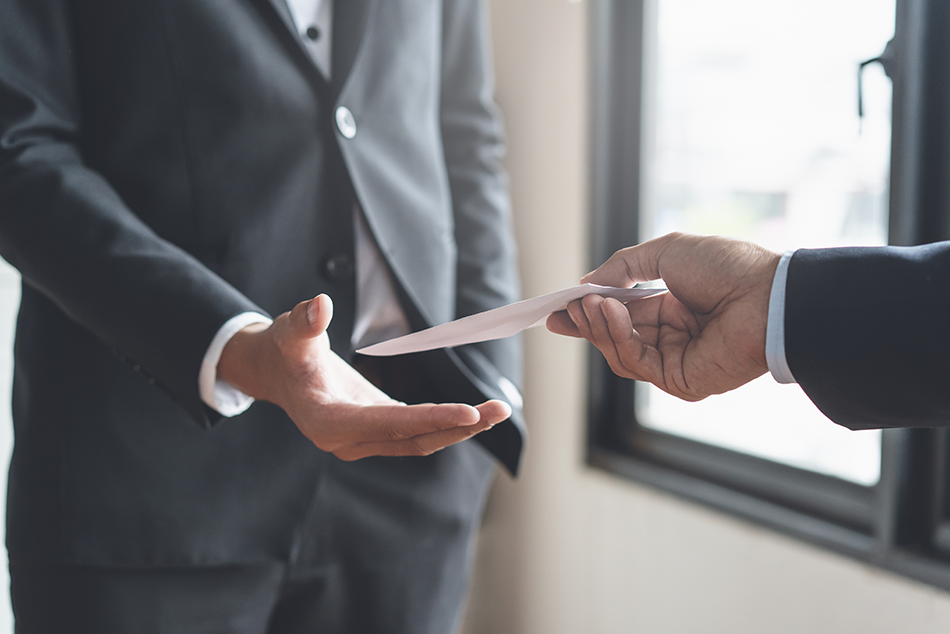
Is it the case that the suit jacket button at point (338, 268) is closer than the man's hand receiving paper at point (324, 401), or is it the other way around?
the man's hand receiving paper at point (324, 401)

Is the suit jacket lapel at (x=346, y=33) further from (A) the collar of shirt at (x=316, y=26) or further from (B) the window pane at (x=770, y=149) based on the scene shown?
(B) the window pane at (x=770, y=149)

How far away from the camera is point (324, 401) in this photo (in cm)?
52

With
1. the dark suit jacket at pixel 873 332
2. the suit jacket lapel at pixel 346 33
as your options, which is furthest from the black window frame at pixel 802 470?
the suit jacket lapel at pixel 346 33

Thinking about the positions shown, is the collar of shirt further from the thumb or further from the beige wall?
the beige wall

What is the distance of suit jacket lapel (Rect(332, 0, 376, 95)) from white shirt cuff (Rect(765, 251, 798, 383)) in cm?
47

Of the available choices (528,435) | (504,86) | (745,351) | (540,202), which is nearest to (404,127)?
(745,351)

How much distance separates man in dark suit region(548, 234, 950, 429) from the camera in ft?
1.60

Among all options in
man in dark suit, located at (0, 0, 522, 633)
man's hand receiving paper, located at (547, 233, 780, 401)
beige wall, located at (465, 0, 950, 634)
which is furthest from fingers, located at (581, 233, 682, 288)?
beige wall, located at (465, 0, 950, 634)

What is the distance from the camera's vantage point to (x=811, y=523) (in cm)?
105

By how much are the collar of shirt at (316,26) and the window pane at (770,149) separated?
2.37 feet

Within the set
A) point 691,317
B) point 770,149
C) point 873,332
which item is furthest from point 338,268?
point 770,149

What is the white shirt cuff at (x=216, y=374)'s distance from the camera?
1.88ft

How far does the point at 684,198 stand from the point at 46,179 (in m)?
1.11

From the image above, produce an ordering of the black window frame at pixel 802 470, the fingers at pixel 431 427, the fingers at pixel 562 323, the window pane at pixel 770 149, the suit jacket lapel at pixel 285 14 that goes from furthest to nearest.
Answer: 1. the window pane at pixel 770 149
2. the black window frame at pixel 802 470
3. the suit jacket lapel at pixel 285 14
4. the fingers at pixel 562 323
5. the fingers at pixel 431 427
